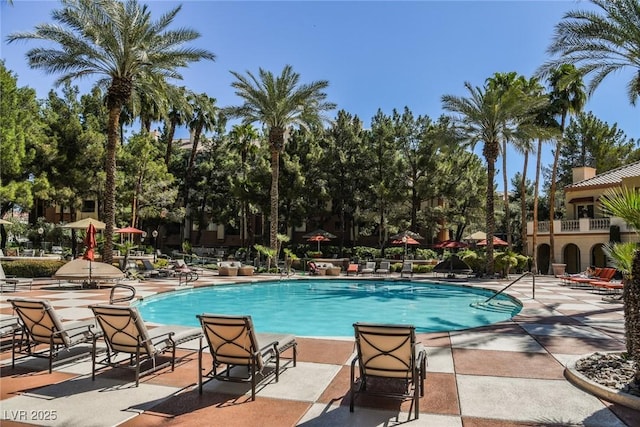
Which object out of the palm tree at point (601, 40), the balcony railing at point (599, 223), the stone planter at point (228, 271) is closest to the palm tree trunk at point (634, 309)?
the palm tree at point (601, 40)

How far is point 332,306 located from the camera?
17.0 meters

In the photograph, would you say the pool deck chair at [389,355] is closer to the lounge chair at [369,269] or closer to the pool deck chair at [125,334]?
the pool deck chair at [125,334]

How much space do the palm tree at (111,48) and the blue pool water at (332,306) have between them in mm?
6094

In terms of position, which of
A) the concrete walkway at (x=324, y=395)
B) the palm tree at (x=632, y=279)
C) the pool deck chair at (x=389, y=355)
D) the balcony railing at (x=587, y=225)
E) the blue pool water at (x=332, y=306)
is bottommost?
the blue pool water at (x=332, y=306)

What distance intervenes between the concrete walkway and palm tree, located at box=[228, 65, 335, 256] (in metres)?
20.7

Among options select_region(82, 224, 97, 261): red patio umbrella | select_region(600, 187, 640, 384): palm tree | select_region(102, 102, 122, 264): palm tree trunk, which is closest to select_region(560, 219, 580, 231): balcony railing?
select_region(600, 187, 640, 384): palm tree

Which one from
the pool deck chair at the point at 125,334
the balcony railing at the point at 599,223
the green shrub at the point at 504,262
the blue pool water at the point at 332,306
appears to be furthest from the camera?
the balcony railing at the point at 599,223

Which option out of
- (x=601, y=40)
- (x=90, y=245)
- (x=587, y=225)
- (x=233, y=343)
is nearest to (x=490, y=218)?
(x=587, y=225)

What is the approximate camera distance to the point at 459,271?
26.4 meters

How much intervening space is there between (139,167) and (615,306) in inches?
1185

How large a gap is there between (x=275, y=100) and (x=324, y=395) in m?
23.4

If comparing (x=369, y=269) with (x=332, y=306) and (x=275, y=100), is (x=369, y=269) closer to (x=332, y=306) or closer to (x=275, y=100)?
(x=332, y=306)

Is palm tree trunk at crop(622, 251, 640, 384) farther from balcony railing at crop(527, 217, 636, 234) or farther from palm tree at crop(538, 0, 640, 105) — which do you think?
balcony railing at crop(527, 217, 636, 234)

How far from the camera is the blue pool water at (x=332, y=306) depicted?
13.5 meters
